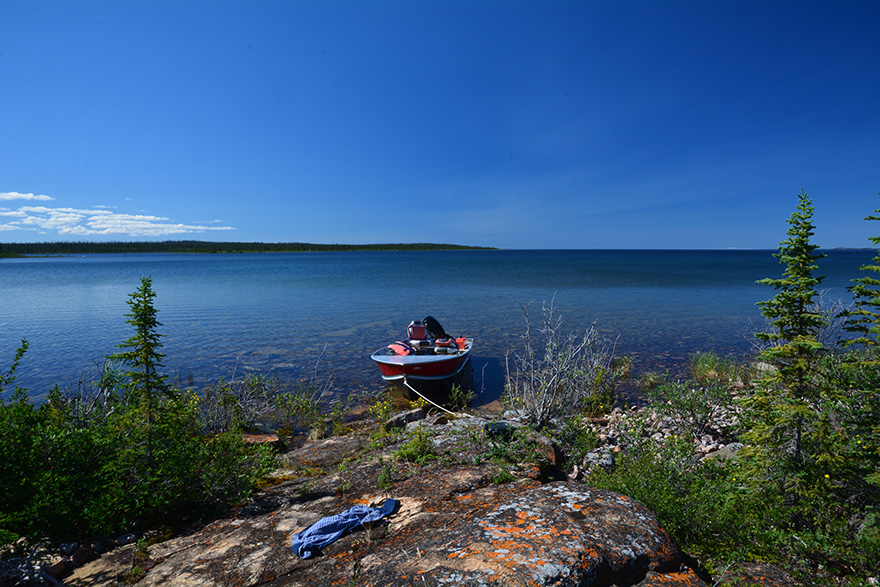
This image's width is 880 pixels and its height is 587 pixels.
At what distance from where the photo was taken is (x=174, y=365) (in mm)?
14906

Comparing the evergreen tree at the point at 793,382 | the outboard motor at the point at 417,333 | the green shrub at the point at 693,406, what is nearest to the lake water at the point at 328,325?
the outboard motor at the point at 417,333

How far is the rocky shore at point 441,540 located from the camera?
2654 mm

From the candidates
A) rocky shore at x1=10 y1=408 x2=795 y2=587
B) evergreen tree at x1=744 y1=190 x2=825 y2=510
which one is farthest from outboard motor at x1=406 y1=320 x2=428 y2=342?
evergreen tree at x1=744 y1=190 x2=825 y2=510

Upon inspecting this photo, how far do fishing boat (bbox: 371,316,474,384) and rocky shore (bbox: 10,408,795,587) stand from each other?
302 inches

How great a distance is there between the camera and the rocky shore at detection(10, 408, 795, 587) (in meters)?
2.65

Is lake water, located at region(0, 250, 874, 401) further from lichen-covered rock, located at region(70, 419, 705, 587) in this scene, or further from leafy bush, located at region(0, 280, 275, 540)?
lichen-covered rock, located at region(70, 419, 705, 587)

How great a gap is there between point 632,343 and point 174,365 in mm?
19396

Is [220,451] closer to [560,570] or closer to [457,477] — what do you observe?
[457,477]

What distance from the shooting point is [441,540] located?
2.96 metres

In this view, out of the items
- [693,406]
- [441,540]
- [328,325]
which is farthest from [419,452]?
[328,325]

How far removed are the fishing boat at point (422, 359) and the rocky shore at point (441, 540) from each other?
766cm

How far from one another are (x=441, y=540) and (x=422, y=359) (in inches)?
382

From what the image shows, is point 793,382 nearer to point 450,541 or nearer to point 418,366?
point 450,541

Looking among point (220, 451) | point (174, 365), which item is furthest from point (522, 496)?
point (174, 365)
